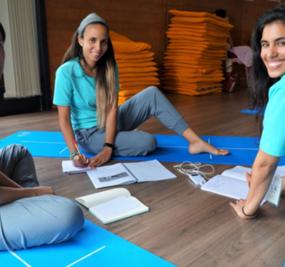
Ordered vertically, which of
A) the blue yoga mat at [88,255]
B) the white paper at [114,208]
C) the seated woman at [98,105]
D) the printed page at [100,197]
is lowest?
the blue yoga mat at [88,255]

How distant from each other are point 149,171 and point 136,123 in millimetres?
559

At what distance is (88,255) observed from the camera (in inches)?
49.1

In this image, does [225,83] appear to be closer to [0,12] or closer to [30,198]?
[0,12]

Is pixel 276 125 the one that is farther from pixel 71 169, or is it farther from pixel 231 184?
pixel 71 169

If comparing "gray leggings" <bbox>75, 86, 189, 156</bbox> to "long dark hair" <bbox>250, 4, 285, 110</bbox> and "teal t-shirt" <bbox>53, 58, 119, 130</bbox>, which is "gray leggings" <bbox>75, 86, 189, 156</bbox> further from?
"long dark hair" <bbox>250, 4, 285, 110</bbox>

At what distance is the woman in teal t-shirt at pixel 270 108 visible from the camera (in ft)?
3.99

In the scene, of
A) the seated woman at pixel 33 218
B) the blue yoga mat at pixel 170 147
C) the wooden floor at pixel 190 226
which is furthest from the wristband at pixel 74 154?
the seated woman at pixel 33 218

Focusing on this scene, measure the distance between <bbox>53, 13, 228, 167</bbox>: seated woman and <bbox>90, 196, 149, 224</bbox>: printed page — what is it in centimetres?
49

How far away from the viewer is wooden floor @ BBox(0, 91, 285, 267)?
126cm

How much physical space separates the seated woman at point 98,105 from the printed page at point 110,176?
0.33 ft

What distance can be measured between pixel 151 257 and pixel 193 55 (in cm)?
406

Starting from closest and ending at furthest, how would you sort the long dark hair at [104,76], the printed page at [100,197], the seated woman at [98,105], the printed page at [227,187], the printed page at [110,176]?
the printed page at [100,197], the printed page at [227,187], the printed page at [110,176], the seated woman at [98,105], the long dark hair at [104,76]

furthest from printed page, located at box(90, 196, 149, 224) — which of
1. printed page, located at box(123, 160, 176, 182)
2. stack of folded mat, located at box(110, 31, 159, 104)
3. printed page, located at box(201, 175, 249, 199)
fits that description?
stack of folded mat, located at box(110, 31, 159, 104)

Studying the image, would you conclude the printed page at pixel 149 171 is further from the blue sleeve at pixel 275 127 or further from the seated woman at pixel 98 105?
the blue sleeve at pixel 275 127
